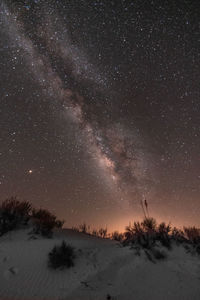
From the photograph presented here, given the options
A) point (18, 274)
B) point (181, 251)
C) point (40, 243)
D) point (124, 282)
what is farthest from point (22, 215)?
point (181, 251)

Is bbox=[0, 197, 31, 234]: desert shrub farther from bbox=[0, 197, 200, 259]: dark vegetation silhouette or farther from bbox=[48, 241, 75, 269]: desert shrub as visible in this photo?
bbox=[48, 241, 75, 269]: desert shrub

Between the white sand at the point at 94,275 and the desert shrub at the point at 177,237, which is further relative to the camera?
the desert shrub at the point at 177,237

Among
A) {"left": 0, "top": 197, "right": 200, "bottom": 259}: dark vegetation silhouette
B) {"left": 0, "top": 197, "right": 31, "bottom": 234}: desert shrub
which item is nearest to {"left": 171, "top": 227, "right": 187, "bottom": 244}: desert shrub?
{"left": 0, "top": 197, "right": 200, "bottom": 259}: dark vegetation silhouette

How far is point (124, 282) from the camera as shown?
3410mm

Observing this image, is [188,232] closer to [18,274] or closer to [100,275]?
[100,275]

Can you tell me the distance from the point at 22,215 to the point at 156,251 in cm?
457

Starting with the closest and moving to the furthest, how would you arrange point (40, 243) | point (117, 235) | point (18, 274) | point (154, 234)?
point (18, 274) → point (40, 243) → point (154, 234) → point (117, 235)

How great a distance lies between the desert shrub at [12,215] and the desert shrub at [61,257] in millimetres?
2024

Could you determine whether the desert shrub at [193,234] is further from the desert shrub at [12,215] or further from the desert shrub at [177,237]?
the desert shrub at [12,215]

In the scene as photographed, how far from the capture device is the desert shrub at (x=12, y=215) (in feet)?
17.3

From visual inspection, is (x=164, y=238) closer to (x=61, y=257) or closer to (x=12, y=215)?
(x=61, y=257)

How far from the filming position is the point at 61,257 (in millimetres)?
3898

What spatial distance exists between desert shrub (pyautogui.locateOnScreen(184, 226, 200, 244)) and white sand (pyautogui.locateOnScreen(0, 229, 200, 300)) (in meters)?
0.88

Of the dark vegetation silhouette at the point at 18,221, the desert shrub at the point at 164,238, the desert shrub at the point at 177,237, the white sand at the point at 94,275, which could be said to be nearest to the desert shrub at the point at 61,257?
the white sand at the point at 94,275
